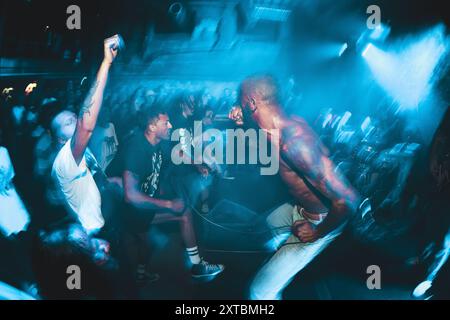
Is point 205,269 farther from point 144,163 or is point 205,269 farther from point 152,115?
point 152,115

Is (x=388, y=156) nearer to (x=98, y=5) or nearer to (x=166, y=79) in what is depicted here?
(x=166, y=79)

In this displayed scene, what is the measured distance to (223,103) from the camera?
113 inches

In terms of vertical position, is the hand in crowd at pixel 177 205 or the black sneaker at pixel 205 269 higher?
the hand in crowd at pixel 177 205

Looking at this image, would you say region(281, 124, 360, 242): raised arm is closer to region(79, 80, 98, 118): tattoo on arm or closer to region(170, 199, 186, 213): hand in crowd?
region(170, 199, 186, 213): hand in crowd

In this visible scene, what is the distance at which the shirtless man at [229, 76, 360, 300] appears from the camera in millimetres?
2852

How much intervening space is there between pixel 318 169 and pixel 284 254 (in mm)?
681

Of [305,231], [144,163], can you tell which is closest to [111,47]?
[144,163]

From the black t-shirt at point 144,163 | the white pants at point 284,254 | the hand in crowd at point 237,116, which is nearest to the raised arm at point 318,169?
the white pants at point 284,254

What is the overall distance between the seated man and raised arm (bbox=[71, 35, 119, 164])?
32cm

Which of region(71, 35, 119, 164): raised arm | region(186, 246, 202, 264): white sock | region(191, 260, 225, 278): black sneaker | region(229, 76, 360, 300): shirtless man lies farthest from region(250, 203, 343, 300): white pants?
region(71, 35, 119, 164): raised arm

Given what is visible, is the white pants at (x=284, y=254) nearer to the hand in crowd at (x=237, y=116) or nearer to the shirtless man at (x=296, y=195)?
the shirtless man at (x=296, y=195)

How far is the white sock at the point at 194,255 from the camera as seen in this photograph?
2.96 m
